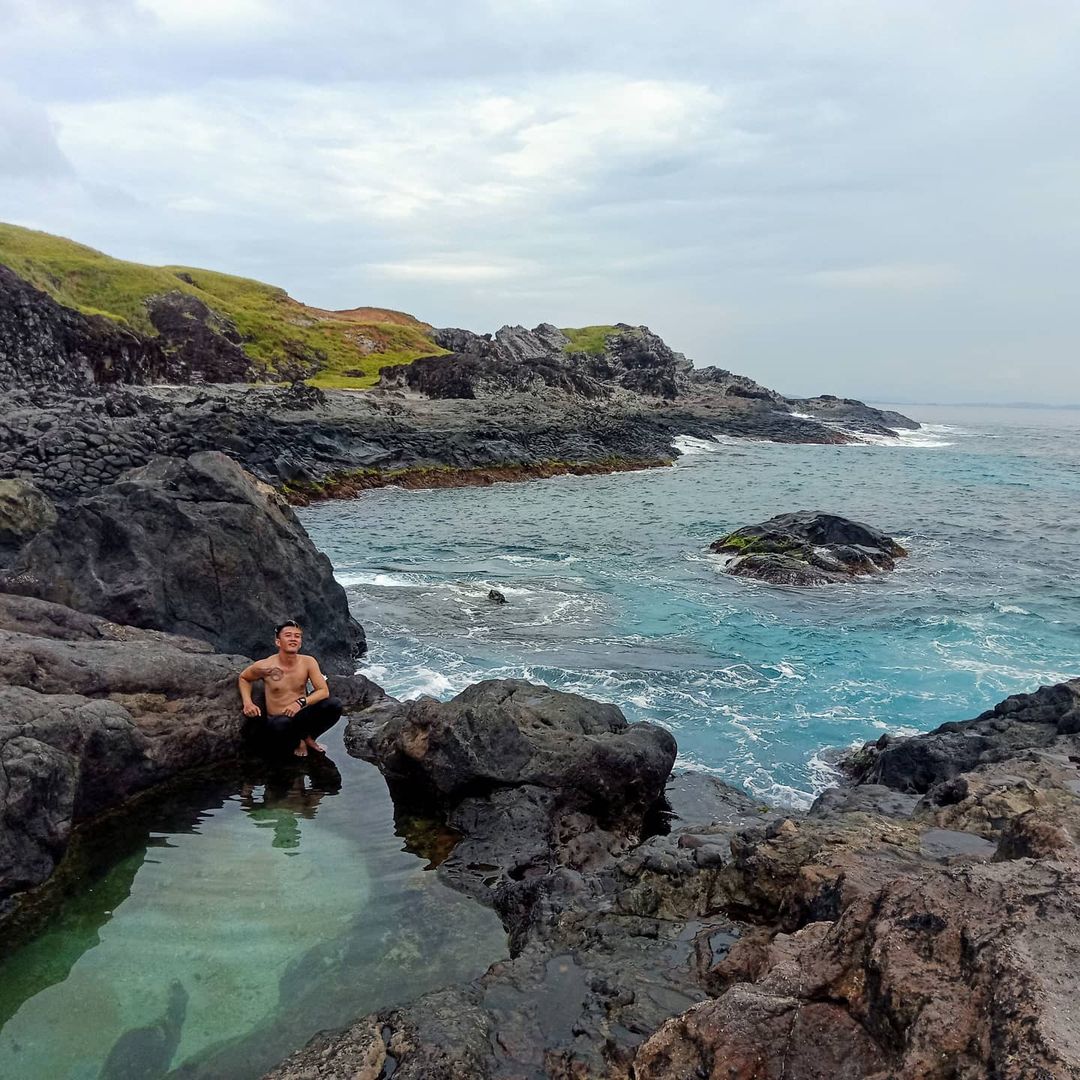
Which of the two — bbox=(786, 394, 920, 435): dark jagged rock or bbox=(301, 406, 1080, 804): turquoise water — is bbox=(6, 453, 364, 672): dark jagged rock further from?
bbox=(786, 394, 920, 435): dark jagged rock

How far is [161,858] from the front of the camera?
325 inches

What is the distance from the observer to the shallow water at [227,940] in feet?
19.4

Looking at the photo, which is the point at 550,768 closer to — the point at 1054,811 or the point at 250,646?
the point at 1054,811

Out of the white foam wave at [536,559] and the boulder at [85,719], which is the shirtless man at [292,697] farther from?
the white foam wave at [536,559]

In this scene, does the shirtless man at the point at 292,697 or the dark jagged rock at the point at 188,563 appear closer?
the shirtless man at the point at 292,697

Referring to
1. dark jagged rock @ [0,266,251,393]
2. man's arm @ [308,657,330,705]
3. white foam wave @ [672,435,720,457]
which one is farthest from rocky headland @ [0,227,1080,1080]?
white foam wave @ [672,435,720,457]

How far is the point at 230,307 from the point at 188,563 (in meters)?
81.5

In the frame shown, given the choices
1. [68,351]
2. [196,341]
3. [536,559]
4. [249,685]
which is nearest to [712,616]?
[536,559]

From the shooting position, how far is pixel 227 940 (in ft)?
23.1

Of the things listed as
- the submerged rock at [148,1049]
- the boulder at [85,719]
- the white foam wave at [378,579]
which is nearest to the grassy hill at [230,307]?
the white foam wave at [378,579]

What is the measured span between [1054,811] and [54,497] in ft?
98.2

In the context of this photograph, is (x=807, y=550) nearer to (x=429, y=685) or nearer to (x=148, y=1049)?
(x=429, y=685)

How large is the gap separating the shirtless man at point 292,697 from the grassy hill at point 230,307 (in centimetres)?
6131

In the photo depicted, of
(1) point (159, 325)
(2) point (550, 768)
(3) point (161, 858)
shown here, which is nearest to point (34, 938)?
(3) point (161, 858)
